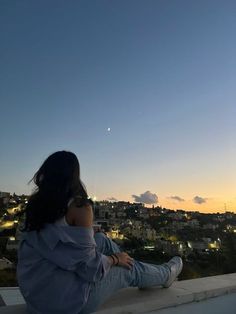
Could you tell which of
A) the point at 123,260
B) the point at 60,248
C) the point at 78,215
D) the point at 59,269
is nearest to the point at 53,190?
the point at 78,215

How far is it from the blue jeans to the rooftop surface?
0.20ft

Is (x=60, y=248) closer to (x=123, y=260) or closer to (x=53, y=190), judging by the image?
(x=53, y=190)

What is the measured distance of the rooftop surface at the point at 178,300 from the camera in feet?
6.95

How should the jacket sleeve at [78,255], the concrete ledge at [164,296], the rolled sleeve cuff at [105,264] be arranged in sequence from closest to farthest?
the jacket sleeve at [78,255] → the rolled sleeve cuff at [105,264] → the concrete ledge at [164,296]

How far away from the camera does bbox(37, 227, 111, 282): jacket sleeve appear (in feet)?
6.18

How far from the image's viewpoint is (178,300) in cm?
233

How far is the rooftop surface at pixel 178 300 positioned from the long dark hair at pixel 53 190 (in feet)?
1.71

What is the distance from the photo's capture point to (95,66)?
1367cm

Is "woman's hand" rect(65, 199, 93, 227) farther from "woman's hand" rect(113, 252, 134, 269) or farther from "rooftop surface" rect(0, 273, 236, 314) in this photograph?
"rooftop surface" rect(0, 273, 236, 314)

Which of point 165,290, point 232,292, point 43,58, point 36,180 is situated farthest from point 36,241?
point 43,58

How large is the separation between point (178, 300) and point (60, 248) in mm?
855

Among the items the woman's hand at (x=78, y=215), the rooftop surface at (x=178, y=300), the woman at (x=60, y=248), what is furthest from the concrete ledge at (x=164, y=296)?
the woman's hand at (x=78, y=215)

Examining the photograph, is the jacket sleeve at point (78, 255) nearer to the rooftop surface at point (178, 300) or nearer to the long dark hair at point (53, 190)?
the long dark hair at point (53, 190)

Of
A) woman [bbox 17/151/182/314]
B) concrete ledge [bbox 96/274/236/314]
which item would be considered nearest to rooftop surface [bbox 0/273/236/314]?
concrete ledge [bbox 96/274/236/314]
